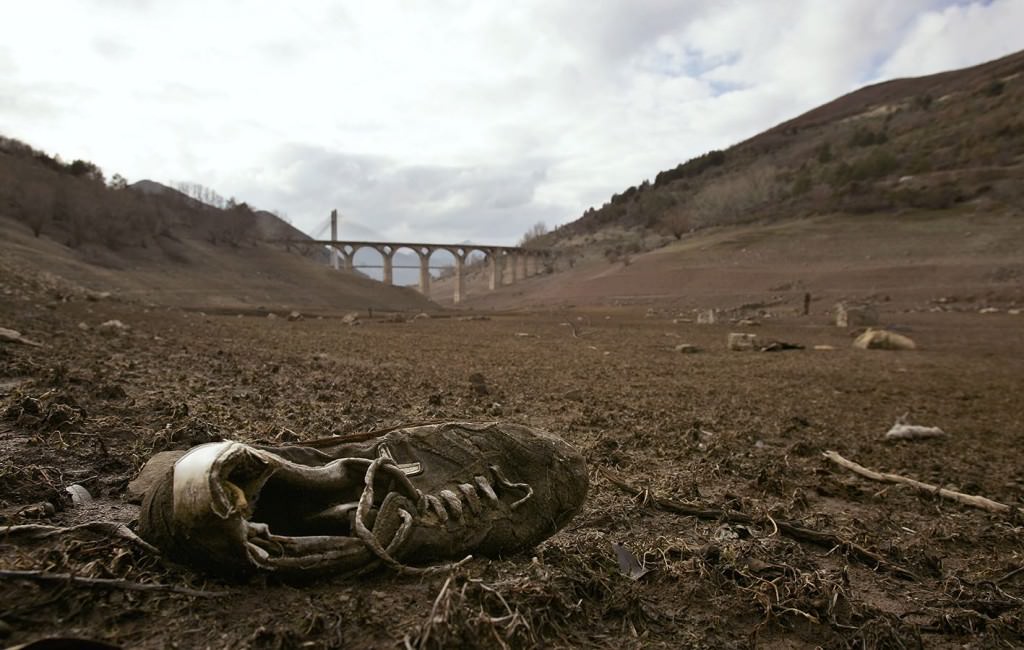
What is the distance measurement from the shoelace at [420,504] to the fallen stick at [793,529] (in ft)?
3.79

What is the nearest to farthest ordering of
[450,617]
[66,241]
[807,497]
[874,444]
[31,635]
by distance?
[31,635] → [450,617] → [807,497] → [874,444] → [66,241]

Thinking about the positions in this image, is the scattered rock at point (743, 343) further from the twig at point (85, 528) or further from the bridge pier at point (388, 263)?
the bridge pier at point (388, 263)

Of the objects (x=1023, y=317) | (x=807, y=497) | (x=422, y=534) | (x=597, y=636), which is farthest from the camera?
(x=1023, y=317)

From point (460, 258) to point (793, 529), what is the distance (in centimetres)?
6713

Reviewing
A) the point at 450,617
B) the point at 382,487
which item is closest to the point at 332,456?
the point at 382,487

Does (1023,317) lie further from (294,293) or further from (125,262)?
(125,262)

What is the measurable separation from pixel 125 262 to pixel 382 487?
112 feet

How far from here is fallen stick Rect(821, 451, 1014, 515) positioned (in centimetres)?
337

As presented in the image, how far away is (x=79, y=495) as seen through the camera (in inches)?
84.8

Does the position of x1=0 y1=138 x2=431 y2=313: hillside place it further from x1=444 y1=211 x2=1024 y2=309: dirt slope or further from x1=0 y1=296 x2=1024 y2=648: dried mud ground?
x1=444 y1=211 x2=1024 y2=309: dirt slope

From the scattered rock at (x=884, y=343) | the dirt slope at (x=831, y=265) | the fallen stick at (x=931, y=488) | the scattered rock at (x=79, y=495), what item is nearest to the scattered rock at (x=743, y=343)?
the scattered rock at (x=884, y=343)

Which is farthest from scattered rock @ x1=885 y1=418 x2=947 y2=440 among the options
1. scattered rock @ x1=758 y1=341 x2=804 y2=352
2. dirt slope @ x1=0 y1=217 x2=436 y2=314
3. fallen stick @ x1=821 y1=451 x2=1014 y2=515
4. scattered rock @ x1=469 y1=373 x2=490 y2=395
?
dirt slope @ x1=0 y1=217 x2=436 y2=314

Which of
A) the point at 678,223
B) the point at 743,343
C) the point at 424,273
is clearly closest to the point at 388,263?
the point at 424,273

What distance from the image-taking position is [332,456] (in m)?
1.95
